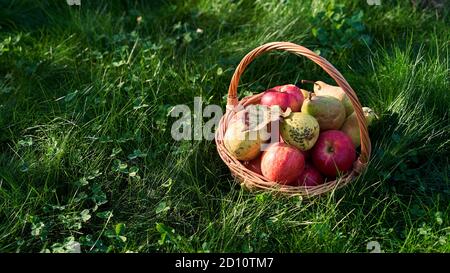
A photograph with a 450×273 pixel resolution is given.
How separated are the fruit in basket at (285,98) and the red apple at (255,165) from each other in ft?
0.84

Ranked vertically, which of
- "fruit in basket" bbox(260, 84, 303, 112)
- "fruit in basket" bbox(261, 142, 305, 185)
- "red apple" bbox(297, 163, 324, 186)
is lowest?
"red apple" bbox(297, 163, 324, 186)

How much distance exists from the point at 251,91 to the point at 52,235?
1.29 meters

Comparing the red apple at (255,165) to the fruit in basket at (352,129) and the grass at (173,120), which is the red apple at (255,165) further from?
the fruit in basket at (352,129)

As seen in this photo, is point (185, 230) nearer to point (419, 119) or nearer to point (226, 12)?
point (419, 119)

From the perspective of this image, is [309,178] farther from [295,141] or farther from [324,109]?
[324,109]

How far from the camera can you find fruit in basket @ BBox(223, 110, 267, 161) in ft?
8.84

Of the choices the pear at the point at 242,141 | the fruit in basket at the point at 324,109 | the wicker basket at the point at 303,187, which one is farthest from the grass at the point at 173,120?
the fruit in basket at the point at 324,109

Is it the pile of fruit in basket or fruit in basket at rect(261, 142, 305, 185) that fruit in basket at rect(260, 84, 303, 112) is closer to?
the pile of fruit in basket

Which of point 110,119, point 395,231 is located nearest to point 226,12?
point 110,119

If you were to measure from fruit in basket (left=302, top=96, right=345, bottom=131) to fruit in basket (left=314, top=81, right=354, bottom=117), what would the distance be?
0.10 meters

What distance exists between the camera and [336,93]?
9.63 ft

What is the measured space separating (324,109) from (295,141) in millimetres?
213

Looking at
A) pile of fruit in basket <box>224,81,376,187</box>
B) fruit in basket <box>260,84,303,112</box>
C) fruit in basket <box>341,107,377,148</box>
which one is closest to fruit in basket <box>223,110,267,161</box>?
pile of fruit in basket <box>224,81,376,187</box>

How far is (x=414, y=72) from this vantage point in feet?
10.4
